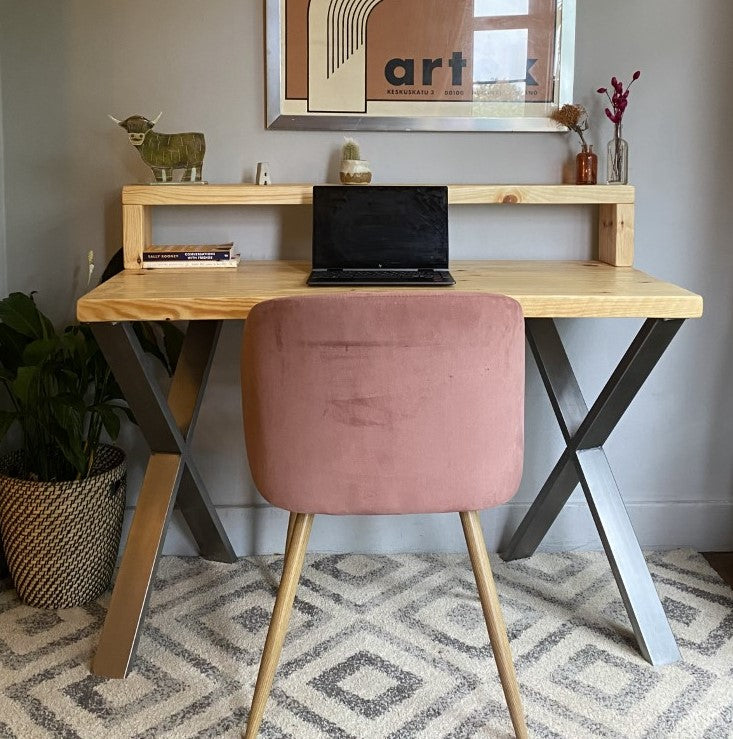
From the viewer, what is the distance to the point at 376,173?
2.38 meters

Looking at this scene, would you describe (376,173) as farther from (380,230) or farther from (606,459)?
(606,459)

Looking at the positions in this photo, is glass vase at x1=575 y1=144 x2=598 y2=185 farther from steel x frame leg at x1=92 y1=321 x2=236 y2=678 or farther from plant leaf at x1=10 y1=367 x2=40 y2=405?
plant leaf at x1=10 y1=367 x2=40 y2=405

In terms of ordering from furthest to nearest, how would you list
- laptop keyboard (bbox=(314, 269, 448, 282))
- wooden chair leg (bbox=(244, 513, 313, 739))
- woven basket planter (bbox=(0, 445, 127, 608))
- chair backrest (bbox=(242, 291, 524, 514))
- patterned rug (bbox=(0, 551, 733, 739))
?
woven basket planter (bbox=(0, 445, 127, 608)) → laptop keyboard (bbox=(314, 269, 448, 282)) → patterned rug (bbox=(0, 551, 733, 739)) → wooden chair leg (bbox=(244, 513, 313, 739)) → chair backrest (bbox=(242, 291, 524, 514))

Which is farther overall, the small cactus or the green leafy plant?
the small cactus

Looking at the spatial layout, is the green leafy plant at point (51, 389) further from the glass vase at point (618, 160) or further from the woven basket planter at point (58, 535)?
the glass vase at point (618, 160)

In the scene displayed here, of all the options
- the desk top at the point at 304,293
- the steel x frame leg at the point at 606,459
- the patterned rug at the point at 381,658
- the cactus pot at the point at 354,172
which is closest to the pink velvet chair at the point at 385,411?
the patterned rug at the point at 381,658

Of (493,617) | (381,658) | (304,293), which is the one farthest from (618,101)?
(381,658)

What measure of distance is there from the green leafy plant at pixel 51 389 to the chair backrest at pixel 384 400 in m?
0.63

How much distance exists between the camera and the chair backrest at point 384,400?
149cm

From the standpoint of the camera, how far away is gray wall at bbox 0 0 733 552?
2299mm

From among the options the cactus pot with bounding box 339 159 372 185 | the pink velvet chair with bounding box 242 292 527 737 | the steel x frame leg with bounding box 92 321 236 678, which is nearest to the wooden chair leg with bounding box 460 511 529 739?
the pink velvet chair with bounding box 242 292 527 737

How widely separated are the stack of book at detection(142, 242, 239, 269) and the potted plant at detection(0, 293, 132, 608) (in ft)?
0.78

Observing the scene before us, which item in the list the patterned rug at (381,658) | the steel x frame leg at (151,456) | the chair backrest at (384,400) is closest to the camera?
the chair backrest at (384,400)

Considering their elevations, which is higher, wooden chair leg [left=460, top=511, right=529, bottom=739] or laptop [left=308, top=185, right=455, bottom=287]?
laptop [left=308, top=185, right=455, bottom=287]
